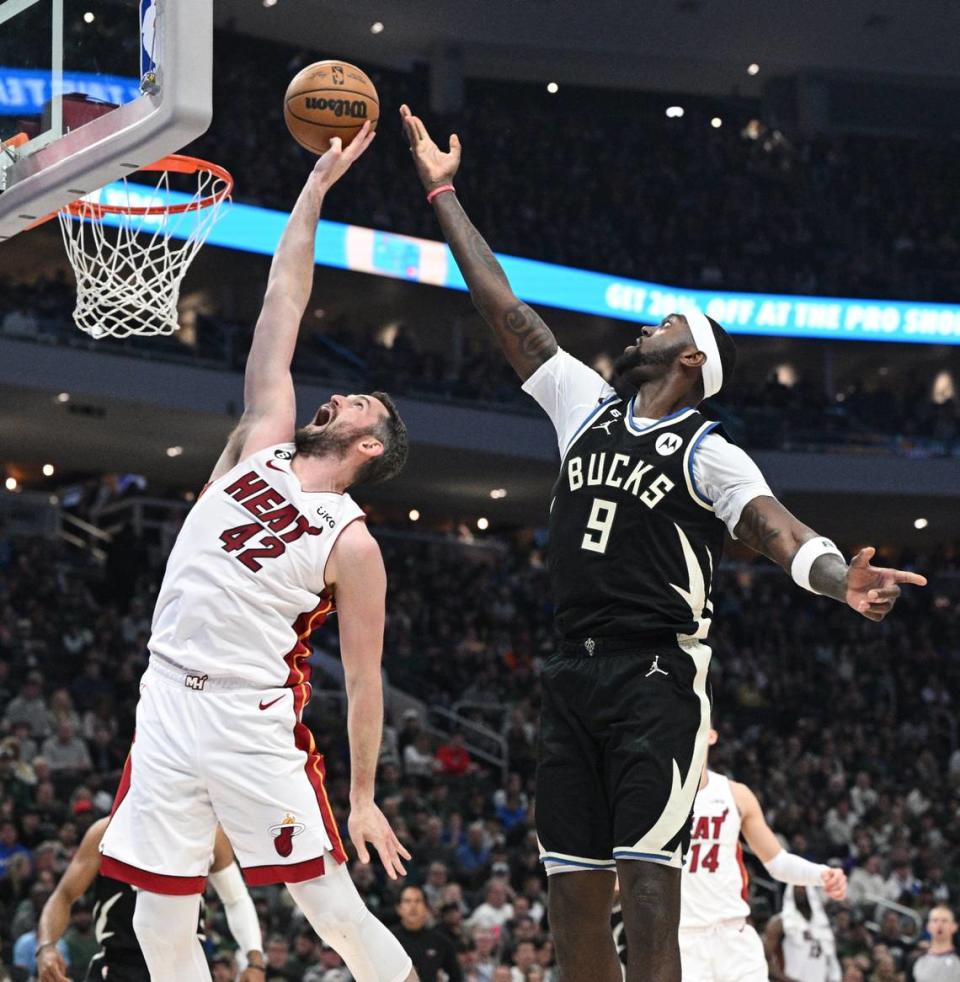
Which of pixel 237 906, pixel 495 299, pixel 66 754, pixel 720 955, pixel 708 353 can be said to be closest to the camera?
pixel 708 353

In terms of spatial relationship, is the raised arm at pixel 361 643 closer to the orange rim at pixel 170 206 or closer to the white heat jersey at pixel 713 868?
the orange rim at pixel 170 206

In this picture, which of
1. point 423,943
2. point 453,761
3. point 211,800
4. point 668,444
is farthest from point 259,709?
point 453,761

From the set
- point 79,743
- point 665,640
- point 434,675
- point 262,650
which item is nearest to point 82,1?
point 262,650

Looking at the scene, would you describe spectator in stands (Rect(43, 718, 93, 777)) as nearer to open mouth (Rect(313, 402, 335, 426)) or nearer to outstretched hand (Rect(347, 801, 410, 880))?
open mouth (Rect(313, 402, 335, 426))

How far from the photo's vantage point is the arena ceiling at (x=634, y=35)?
31188mm

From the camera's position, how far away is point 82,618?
21562 millimetres

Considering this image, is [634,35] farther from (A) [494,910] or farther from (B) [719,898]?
(B) [719,898]

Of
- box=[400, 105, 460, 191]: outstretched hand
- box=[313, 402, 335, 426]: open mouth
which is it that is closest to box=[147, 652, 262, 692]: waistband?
box=[313, 402, 335, 426]: open mouth

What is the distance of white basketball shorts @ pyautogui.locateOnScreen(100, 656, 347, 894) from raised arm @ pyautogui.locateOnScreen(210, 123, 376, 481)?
871 mm

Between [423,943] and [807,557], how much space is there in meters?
7.15

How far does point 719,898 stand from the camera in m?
8.77

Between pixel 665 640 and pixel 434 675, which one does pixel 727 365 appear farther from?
pixel 434 675

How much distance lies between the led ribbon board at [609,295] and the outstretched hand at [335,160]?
799 inches

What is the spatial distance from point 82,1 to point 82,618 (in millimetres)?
16250
